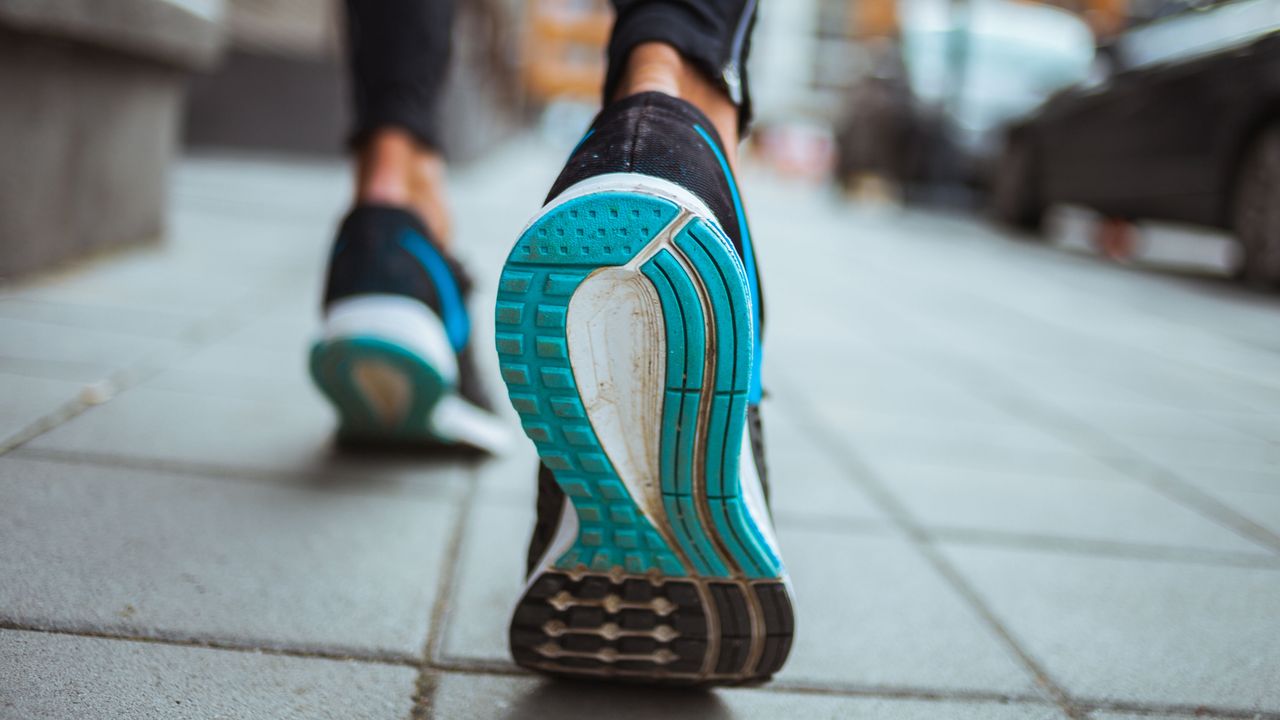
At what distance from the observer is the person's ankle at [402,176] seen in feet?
4.82

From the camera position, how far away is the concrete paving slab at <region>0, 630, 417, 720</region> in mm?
778

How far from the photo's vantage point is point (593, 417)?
811 millimetres

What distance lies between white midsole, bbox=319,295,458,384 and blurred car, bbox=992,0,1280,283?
427 cm

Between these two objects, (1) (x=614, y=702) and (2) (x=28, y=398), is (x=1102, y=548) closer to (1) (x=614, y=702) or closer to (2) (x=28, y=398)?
(1) (x=614, y=702)

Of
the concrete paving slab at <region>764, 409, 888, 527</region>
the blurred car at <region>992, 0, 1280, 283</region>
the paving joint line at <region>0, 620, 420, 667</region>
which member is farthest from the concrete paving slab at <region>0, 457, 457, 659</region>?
the blurred car at <region>992, 0, 1280, 283</region>

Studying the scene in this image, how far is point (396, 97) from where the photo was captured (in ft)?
4.95

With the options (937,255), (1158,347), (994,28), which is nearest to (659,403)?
(1158,347)

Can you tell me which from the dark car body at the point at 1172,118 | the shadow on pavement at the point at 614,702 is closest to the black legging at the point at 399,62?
the shadow on pavement at the point at 614,702

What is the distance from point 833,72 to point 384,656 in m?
50.5

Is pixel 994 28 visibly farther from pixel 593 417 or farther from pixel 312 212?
pixel 593 417

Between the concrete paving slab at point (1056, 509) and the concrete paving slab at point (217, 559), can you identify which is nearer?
the concrete paving slab at point (217, 559)

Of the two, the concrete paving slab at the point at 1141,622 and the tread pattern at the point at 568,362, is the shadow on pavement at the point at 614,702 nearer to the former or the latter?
the tread pattern at the point at 568,362

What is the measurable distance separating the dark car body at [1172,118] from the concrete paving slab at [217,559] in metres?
4.60

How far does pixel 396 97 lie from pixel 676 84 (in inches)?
27.6
